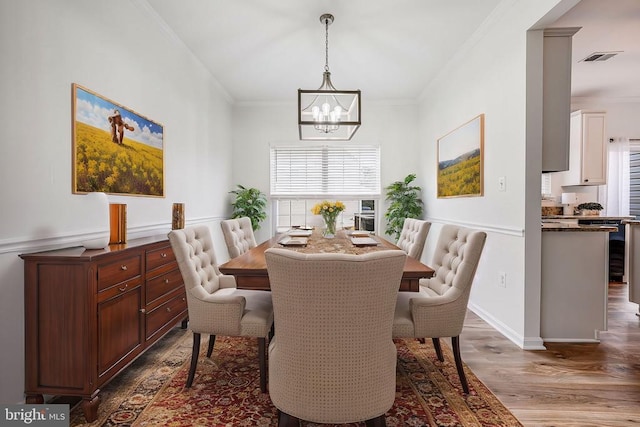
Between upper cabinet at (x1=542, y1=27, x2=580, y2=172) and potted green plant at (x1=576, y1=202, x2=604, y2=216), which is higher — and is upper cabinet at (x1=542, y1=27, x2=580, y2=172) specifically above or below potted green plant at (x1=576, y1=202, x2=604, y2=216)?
above

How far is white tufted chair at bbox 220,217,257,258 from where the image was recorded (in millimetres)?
3041

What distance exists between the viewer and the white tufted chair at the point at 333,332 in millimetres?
1221

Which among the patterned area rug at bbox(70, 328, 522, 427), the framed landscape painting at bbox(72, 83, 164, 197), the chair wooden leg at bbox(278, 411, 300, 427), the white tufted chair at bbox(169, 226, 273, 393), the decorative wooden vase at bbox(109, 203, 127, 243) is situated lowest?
the patterned area rug at bbox(70, 328, 522, 427)

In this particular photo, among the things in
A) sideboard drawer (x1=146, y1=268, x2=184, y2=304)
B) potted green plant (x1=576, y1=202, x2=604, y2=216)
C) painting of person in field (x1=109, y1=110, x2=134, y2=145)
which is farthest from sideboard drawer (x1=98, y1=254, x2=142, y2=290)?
potted green plant (x1=576, y1=202, x2=604, y2=216)

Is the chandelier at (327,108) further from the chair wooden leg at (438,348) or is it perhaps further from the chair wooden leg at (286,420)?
the chair wooden leg at (286,420)

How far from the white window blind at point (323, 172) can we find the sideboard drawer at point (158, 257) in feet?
10.2

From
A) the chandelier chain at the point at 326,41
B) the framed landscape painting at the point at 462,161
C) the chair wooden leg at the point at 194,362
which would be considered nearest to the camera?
the chair wooden leg at the point at 194,362

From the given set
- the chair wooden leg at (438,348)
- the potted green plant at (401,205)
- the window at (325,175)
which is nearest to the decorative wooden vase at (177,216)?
the chair wooden leg at (438,348)

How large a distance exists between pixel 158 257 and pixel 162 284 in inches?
8.6

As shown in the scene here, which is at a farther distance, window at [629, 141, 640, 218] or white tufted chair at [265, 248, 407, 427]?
window at [629, 141, 640, 218]

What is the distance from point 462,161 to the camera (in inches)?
151

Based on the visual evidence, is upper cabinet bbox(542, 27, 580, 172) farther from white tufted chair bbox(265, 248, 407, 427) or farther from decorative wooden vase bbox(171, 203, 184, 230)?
decorative wooden vase bbox(171, 203, 184, 230)

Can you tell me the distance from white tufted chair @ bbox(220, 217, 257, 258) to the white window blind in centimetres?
218

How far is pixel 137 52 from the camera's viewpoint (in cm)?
286
